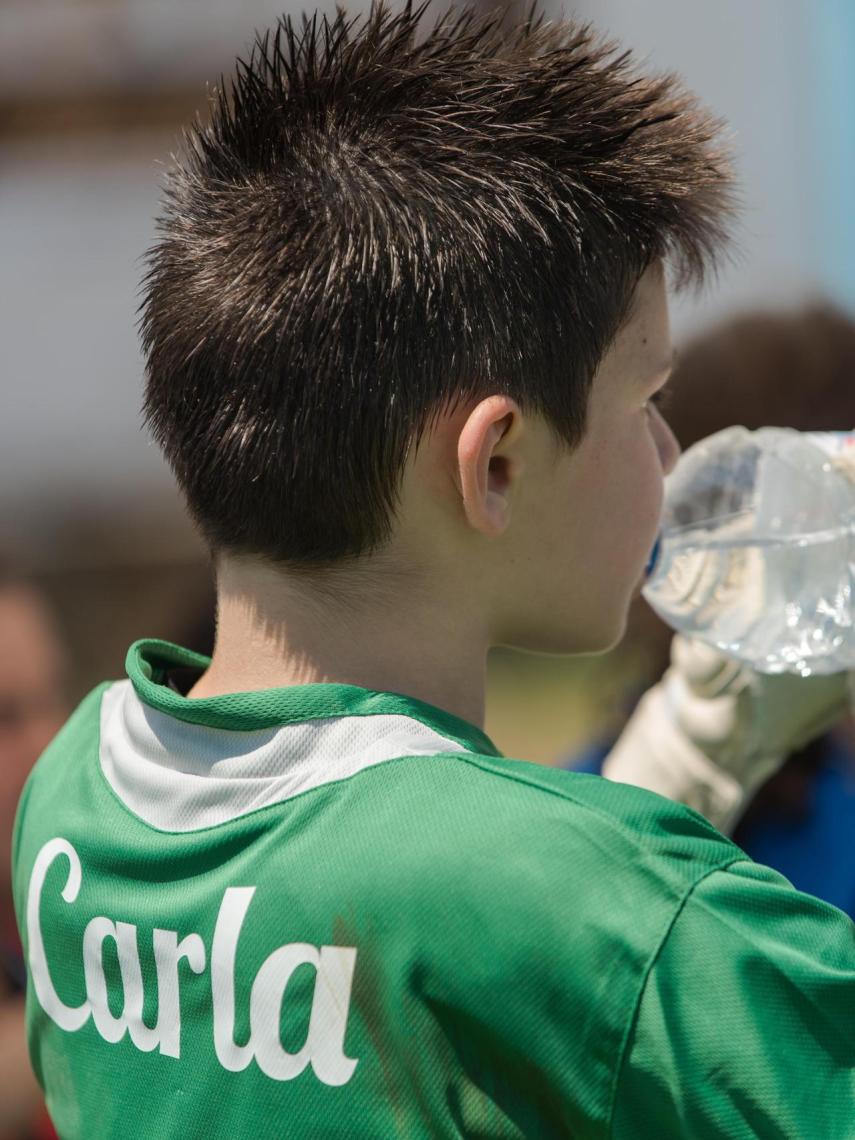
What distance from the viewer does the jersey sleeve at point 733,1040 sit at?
707 mm

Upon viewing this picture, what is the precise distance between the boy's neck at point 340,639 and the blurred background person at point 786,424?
92 centimetres

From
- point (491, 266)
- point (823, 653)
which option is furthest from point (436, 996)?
point (823, 653)

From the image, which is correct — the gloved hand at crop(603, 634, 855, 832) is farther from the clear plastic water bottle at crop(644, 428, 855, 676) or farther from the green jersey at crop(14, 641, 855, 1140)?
the green jersey at crop(14, 641, 855, 1140)

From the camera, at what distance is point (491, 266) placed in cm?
93

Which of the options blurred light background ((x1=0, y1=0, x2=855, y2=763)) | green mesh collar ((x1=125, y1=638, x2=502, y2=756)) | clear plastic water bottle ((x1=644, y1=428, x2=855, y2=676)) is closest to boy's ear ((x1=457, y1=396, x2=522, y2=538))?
green mesh collar ((x1=125, y1=638, x2=502, y2=756))

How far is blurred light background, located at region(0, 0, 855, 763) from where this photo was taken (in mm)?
3641

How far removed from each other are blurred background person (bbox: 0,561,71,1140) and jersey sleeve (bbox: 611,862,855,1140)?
66.2 inches

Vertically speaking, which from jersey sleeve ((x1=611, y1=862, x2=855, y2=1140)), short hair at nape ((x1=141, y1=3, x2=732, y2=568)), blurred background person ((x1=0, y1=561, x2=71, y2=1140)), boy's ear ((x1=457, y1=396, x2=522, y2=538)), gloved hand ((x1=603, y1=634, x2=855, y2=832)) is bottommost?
blurred background person ((x1=0, y1=561, x2=71, y2=1140))

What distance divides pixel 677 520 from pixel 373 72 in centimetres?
69

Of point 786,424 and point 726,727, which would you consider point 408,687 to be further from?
point 786,424

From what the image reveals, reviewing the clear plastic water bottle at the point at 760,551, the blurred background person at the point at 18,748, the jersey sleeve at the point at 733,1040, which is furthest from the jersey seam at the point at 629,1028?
the blurred background person at the point at 18,748

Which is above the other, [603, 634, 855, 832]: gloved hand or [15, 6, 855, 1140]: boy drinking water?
[15, 6, 855, 1140]: boy drinking water

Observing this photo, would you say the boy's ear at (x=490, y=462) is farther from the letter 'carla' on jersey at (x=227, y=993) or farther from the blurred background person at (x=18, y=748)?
the blurred background person at (x=18, y=748)

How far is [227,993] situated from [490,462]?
40 cm
